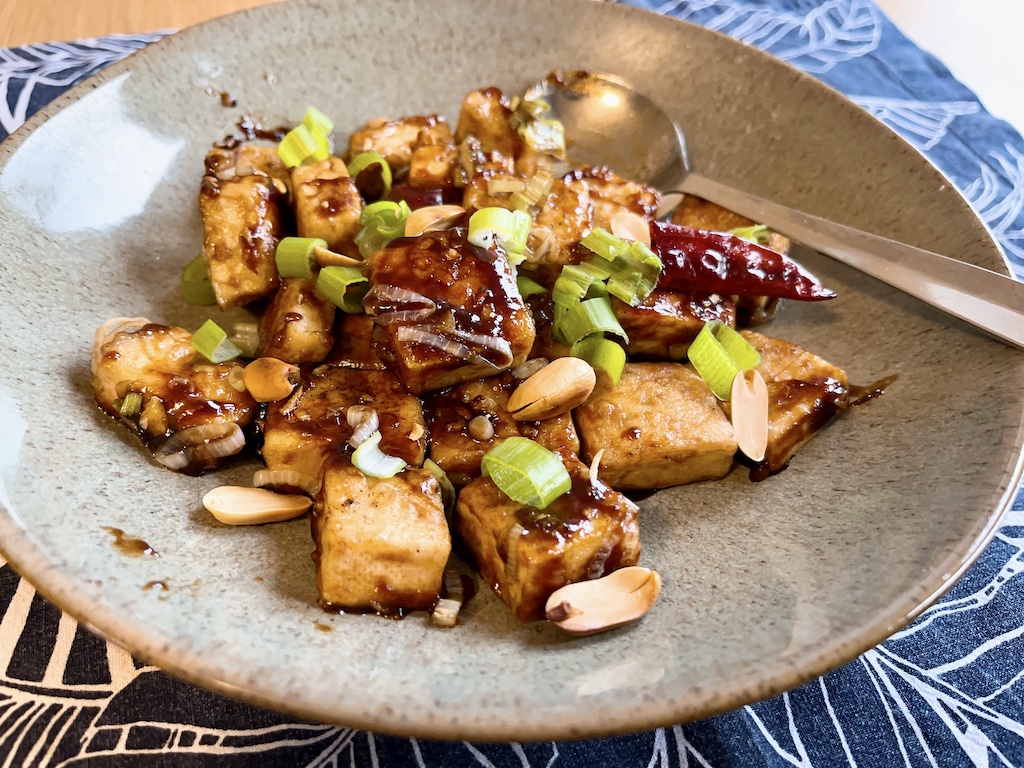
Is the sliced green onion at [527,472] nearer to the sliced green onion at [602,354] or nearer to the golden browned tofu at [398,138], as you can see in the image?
the sliced green onion at [602,354]

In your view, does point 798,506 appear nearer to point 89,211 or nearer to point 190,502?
point 190,502

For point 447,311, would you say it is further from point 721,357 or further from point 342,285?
point 721,357

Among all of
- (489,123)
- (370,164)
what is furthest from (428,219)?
(489,123)

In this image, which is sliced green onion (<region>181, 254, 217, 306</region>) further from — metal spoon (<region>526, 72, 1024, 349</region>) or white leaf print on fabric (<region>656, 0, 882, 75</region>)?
white leaf print on fabric (<region>656, 0, 882, 75</region>)

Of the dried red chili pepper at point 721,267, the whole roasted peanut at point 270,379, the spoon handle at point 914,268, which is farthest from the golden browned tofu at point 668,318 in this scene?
the whole roasted peanut at point 270,379

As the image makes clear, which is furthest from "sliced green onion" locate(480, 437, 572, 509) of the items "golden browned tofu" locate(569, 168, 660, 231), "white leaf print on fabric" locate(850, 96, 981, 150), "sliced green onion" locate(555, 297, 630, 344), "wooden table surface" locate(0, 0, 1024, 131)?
"wooden table surface" locate(0, 0, 1024, 131)

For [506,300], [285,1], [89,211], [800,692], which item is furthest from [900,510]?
[285,1]

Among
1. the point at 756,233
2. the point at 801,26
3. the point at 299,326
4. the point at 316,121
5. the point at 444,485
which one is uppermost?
the point at 801,26
